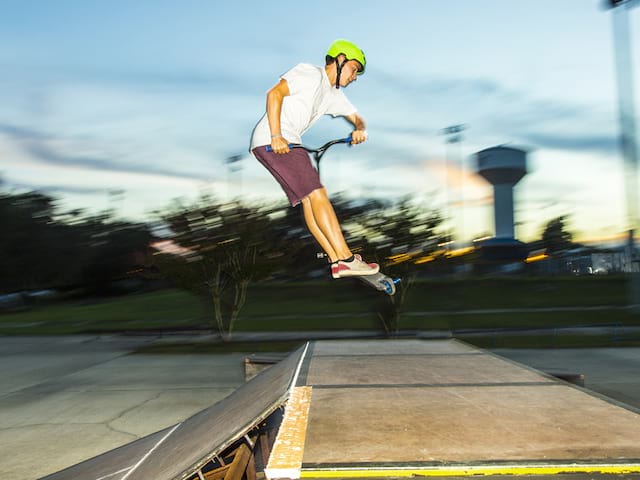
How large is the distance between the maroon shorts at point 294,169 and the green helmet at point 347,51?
57cm

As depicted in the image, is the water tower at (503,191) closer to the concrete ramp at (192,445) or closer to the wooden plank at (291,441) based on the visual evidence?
the concrete ramp at (192,445)

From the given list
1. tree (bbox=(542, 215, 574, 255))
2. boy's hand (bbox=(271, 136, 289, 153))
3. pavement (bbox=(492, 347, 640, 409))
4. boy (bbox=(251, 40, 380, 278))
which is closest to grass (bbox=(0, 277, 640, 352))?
pavement (bbox=(492, 347, 640, 409))

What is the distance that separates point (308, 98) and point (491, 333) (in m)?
16.7

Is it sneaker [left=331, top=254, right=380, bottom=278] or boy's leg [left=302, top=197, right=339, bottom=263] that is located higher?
boy's leg [left=302, top=197, right=339, bottom=263]

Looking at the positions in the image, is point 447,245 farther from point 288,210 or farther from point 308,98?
point 308,98

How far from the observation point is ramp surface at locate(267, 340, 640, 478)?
228 centimetres

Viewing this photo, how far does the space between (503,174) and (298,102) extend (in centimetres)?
8313

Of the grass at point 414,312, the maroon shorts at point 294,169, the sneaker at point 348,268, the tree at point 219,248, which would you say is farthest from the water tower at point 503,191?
the maroon shorts at point 294,169

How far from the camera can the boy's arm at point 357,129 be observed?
11.2 ft

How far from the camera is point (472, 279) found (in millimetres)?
46969

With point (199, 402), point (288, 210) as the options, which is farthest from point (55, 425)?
point (288, 210)

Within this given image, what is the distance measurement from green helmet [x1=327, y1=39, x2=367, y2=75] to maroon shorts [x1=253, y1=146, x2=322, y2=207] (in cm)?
57

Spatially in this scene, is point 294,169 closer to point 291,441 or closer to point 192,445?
point 291,441

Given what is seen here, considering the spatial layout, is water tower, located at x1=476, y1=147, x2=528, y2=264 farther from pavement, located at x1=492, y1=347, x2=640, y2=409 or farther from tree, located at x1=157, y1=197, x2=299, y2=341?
pavement, located at x1=492, y1=347, x2=640, y2=409
